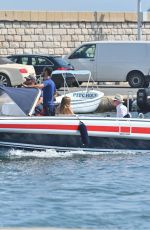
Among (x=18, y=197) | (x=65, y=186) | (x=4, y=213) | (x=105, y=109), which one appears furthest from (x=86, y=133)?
(x=105, y=109)

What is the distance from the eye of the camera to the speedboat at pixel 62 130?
20641 mm

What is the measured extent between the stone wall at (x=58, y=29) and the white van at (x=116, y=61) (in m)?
13.1

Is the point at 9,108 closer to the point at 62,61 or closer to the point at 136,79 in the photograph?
the point at 62,61

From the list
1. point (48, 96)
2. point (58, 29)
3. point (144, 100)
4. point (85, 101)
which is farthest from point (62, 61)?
point (48, 96)

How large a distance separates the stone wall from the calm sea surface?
32276 millimetres

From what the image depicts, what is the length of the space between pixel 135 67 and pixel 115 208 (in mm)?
24843

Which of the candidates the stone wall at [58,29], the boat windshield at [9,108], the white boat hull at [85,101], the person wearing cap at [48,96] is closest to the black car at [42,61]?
the white boat hull at [85,101]

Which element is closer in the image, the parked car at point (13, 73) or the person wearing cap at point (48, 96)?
the person wearing cap at point (48, 96)

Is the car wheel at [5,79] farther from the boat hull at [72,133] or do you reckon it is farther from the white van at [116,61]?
the boat hull at [72,133]

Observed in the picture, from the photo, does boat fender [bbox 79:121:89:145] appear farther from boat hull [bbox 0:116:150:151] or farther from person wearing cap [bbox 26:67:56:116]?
person wearing cap [bbox 26:67:56:116]

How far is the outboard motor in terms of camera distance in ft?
104

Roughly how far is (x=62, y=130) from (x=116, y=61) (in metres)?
19.4

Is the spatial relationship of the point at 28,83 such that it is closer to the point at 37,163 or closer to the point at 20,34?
the point at 37,163

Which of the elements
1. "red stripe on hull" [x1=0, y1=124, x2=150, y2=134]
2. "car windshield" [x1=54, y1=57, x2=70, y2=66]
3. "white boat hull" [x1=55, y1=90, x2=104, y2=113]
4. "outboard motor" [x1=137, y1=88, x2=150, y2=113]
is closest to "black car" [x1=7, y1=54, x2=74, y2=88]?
A: "car windshield" [x1=54, y1=57, x2=70, y2=66]
